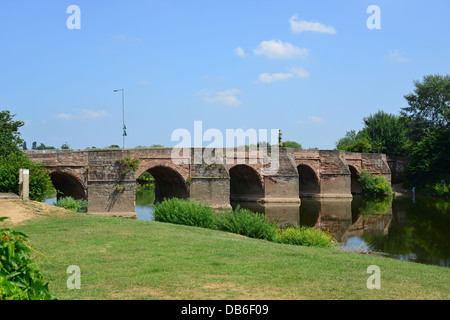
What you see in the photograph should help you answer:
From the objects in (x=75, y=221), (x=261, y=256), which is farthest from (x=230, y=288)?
(x=75, y=221)

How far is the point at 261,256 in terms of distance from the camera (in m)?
9.41

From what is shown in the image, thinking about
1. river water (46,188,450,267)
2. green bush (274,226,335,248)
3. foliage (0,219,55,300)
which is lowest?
river water (46,188,450,267)

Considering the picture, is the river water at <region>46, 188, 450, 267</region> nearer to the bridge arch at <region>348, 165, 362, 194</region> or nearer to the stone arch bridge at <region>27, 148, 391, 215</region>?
the stone arch bridge at <region>27, 148, 391, 215</region>

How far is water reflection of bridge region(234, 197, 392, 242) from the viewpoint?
22641 mm

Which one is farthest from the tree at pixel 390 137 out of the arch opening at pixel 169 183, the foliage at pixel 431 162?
the arch opening at pixel 169 183

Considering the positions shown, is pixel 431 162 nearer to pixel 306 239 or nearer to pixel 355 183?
pixel 355 183

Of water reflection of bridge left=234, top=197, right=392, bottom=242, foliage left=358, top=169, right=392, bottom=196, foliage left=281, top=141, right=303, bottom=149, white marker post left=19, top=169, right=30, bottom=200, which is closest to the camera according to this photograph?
white marker post left=19, top=169, right=30, bottom=200

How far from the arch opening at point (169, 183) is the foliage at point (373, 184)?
22691 millimetres

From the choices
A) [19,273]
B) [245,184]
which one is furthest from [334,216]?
[19,273]

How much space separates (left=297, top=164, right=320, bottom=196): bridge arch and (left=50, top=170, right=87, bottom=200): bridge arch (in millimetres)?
21269

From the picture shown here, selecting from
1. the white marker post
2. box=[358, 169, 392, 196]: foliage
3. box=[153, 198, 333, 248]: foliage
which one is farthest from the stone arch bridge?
box=[153, 198, 333, 248]: foliage
